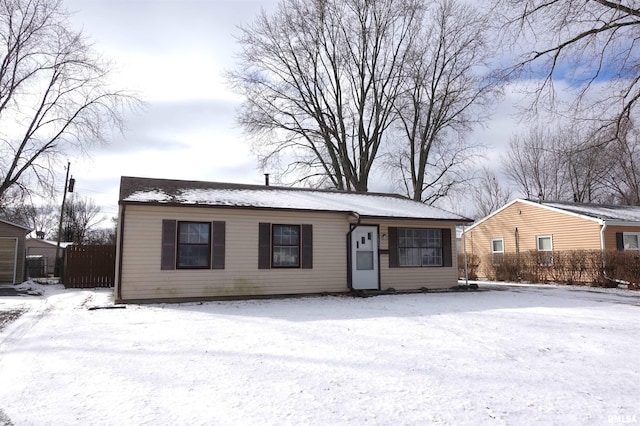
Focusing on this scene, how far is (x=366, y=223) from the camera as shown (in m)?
13.3

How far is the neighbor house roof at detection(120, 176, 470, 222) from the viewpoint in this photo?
37.2 ft

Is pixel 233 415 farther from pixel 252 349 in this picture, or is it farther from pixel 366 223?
pixel 366 223

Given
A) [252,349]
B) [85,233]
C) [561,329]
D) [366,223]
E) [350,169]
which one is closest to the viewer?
[252,349]

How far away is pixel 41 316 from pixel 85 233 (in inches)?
1945

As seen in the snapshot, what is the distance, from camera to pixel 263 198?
1296 centimetres

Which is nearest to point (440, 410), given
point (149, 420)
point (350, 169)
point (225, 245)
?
point (149, 420)

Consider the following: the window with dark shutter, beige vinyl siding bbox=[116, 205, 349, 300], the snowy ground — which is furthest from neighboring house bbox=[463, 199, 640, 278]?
beige vinyl siding bbox=[116, 205, 349, 300]

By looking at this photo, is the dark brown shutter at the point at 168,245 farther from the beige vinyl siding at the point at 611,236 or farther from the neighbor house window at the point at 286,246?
the beige vinyl siding at the point at 611,236

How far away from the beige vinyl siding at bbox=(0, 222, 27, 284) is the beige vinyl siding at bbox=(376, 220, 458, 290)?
50.5ft

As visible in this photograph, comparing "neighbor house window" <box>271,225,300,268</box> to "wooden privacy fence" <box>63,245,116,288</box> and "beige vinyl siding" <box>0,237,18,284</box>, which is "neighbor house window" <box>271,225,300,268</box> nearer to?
"wooden privacy fence" <box>63,245,116,288</box>

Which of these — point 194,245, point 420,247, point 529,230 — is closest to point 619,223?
point 529,230

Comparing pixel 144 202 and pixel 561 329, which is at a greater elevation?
pixel 144 202

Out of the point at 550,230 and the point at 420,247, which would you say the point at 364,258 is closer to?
the point at 420,247

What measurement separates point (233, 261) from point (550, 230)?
15.4 m
